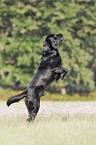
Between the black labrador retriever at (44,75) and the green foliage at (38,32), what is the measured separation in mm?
13781

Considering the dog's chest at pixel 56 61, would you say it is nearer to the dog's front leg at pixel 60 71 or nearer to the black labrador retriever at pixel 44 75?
the black labrador retriever at pixel 44 75

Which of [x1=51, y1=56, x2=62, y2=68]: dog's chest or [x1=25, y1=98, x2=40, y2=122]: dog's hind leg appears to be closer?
[x1=25, y1=98, x2=40, y2=122]: dog's hind leg

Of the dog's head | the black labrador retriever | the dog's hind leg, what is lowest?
the dog's hind leg

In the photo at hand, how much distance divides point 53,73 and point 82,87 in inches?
770

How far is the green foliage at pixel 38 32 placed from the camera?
20.7m

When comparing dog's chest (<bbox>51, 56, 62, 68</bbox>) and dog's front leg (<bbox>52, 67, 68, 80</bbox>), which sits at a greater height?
dog's chest (<bbox>51, 56, 62, 68</bbox>)

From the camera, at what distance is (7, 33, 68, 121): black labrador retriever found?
19.7ft

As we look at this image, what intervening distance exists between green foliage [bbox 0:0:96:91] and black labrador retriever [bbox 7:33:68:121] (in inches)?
543

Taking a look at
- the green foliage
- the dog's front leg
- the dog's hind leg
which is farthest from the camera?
the green foliage

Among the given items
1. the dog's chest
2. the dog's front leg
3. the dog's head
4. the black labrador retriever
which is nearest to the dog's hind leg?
the black labrador retriever

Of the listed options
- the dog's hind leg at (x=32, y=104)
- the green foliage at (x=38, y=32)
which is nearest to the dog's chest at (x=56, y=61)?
the dog's hind leg at (x=32, y=104)

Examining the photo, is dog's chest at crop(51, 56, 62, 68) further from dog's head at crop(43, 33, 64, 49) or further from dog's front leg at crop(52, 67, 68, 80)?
dog's head at crop(43, 33, 64, 49)

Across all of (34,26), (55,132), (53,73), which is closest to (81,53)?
(34,26)

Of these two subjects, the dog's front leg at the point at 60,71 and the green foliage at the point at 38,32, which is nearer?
the dog's front leg at the point at 60,71
